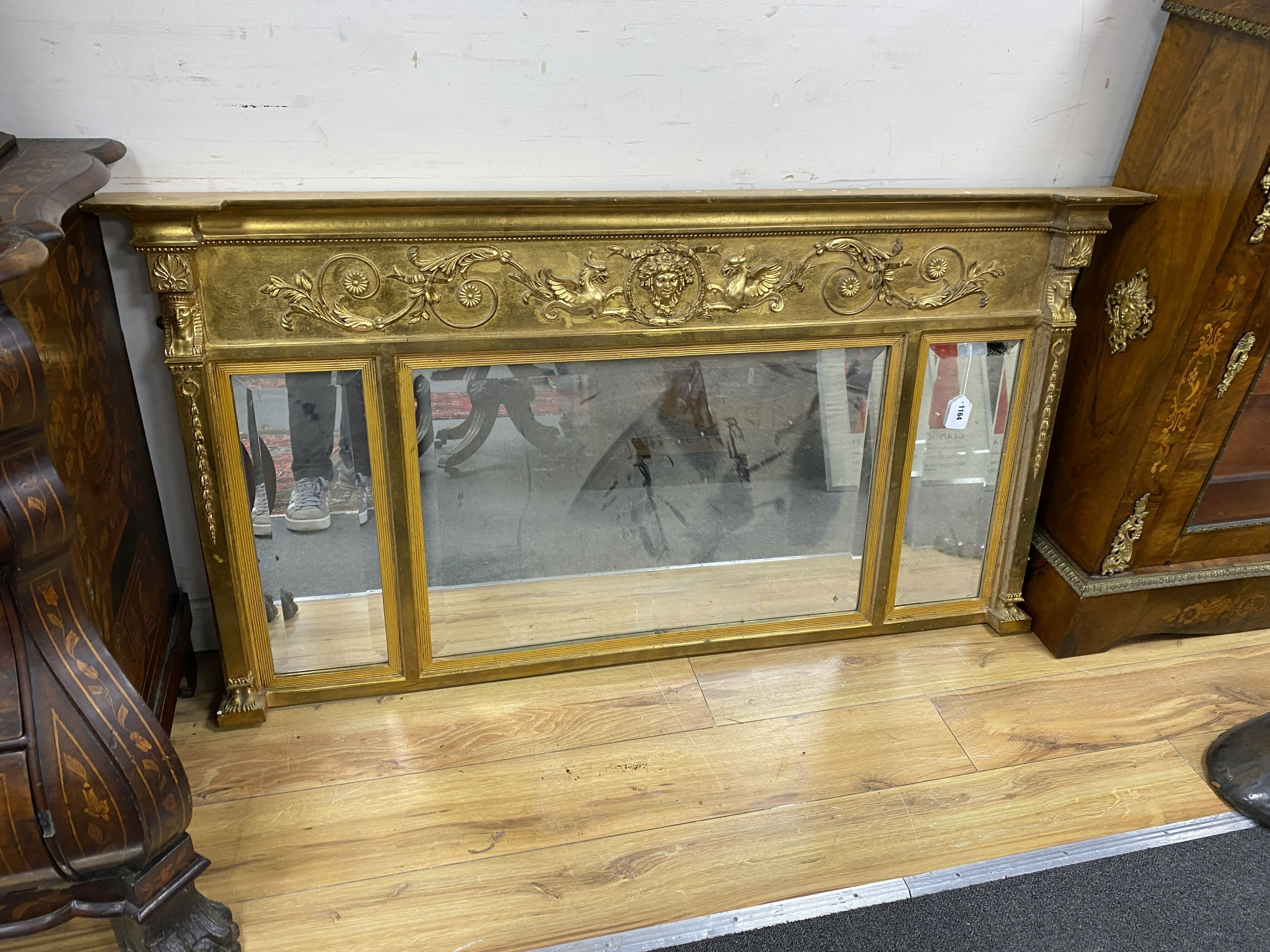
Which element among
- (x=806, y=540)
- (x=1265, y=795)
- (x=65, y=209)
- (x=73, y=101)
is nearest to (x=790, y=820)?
(x=806, y=540)

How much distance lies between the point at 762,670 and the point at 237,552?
93cm

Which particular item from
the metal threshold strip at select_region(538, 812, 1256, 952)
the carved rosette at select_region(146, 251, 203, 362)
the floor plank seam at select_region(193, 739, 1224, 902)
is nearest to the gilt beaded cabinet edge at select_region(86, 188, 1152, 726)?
the carved rosette at select_region(146, 251, 203, 362)

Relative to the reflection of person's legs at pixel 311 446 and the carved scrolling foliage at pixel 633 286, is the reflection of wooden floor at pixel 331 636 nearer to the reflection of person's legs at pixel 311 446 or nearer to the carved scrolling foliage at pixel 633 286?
the reflection of person's legs at pixel 311 446

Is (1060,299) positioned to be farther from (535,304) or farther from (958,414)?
(535,304)

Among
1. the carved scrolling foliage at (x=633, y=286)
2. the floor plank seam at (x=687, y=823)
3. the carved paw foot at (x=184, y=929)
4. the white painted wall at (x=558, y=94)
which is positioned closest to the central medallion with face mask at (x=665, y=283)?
the carved scrolling foliage at (x=633, y=286)

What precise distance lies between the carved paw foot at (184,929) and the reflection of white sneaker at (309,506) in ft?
1.75

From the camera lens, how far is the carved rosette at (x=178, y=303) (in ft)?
3.81

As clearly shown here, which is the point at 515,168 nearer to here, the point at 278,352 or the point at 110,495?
the point at 278,352

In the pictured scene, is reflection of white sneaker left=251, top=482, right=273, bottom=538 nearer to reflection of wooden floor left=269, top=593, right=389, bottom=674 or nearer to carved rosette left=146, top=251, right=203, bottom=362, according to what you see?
reflection of wooden floor left=269, top=593, right=389, bottom=674

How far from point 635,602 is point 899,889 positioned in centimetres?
64

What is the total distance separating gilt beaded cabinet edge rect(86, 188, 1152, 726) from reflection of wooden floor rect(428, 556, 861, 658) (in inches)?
Result: 1.0

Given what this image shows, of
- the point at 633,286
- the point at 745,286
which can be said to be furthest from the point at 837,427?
the point at 633,286

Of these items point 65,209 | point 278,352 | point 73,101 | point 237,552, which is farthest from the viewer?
point 237,552

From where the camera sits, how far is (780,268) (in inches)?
54.3
